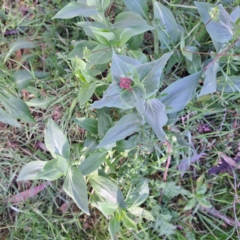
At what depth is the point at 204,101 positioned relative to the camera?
1.42 meters

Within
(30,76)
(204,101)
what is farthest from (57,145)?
(204,101)

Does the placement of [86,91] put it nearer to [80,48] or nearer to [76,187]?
[80,48]

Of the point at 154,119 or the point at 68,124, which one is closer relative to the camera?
the point at 154,119

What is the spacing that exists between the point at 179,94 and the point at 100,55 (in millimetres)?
348

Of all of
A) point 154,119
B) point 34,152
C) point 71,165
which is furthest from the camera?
point 34,152

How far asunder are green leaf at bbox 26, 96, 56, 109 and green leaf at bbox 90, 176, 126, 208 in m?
0.41

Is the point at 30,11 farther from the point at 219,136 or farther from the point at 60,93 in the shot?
the point at 219,136

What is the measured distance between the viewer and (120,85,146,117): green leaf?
980 millimetres

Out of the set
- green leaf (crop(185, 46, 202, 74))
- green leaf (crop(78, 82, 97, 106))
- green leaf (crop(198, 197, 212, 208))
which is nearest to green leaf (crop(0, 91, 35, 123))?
green leaf (crop(78, 82, 97, 106))

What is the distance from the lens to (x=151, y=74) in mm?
1049

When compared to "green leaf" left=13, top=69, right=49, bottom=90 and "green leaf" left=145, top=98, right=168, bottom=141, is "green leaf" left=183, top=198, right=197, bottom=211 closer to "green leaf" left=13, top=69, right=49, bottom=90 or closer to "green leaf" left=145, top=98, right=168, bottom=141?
"green leaf" left=145, top=98, right=168, bottom=141

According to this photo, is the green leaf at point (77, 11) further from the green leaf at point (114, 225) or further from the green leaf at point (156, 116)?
the green leaf at point (114, 225)

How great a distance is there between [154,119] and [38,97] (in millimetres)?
681

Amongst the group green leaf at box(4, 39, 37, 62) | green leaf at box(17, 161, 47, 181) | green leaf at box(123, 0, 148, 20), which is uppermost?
green leaf at box(4, 39, 37, 62)
